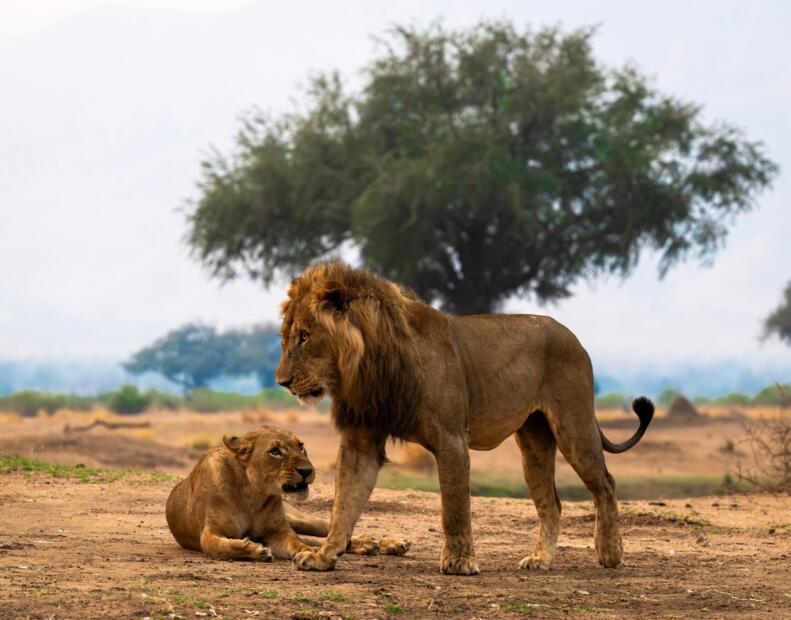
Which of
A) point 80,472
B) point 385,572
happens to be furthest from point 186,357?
point 385,572

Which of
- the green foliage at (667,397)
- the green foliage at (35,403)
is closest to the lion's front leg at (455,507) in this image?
the green foliage at (35,403)

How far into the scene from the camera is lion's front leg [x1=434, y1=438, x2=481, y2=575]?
24.3ft

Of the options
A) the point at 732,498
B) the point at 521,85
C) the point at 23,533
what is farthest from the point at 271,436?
the point at 521,85

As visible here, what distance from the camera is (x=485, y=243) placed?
3303cm

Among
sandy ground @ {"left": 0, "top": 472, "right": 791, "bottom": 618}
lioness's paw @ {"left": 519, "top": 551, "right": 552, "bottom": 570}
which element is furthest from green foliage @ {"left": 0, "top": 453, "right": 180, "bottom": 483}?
lioness's paw @ {"left": 519, "top": 551, "right": 552, "bottom": 570}

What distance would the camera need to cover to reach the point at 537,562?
26.9 ft

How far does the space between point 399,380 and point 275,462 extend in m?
1.03

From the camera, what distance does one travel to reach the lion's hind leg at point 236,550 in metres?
7.74

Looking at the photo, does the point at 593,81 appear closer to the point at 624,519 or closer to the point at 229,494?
the point at 624,519

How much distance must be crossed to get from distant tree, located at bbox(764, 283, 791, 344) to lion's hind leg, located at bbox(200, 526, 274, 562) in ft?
174

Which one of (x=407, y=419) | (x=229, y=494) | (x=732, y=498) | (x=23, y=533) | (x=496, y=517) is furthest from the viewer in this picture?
(x=732, y=498)

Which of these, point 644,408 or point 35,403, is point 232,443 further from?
point 35,403

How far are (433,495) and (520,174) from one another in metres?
18.5

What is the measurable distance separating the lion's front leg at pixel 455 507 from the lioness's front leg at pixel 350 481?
427mm
